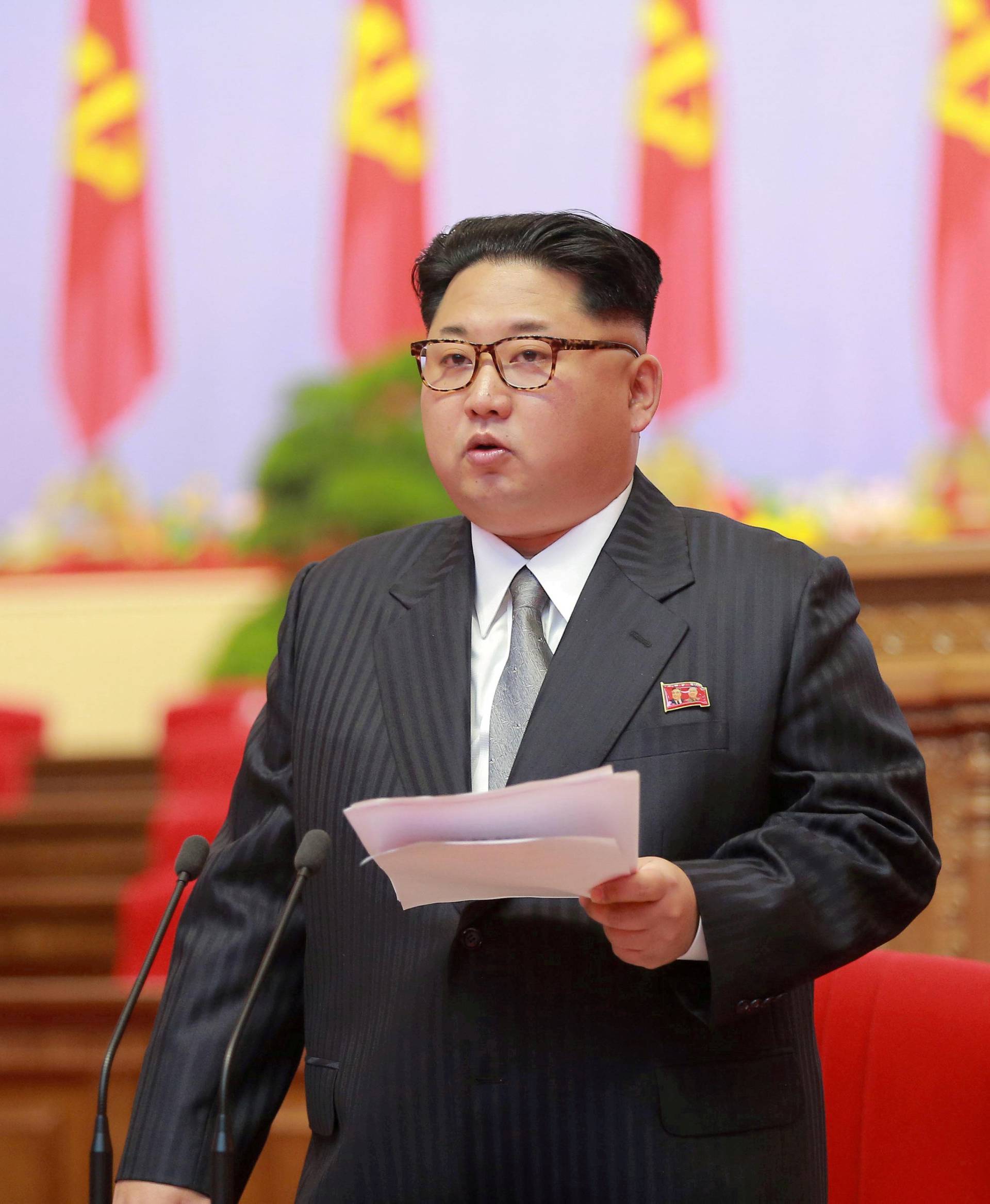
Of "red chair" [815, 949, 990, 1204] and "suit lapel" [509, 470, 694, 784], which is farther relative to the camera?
"red chair" [815, 949, 990, 1204]

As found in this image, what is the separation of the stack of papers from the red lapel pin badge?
246mm

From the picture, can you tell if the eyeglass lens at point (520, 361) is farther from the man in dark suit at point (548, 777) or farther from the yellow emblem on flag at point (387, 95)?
the yellow emblem on flag at point (387, 95)

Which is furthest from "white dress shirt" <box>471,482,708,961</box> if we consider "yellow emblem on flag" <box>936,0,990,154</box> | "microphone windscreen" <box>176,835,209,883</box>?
"yellow emblem on flag" <box>936,0,990,154</box>

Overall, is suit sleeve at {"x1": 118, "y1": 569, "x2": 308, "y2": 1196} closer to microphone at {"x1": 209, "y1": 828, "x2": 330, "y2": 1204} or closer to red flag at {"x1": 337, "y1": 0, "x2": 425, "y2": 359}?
microphone at {"x1": 209, "y1": 828, "x2": 330, "y2": 1204}

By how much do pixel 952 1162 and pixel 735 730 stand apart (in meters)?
0.52

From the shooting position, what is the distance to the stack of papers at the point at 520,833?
2.77 ft

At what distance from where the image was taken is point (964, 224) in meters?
5.79

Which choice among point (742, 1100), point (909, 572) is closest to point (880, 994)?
point (742, 1100)

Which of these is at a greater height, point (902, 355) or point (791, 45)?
point (791, 45)

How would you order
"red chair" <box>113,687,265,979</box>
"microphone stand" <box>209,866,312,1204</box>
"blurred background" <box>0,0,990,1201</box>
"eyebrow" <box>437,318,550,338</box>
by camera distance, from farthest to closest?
"blurred background" <box>0,0,990,1201</box> < "red chair" <box>113,687,265,979</box> < "eyebrow" <box>437,318,550,338</box> < "microphone stand" <box>209,866,312,1204</box>

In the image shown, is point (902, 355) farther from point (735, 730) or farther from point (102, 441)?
point (735, 730)

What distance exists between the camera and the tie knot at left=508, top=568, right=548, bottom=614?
48.6 inches

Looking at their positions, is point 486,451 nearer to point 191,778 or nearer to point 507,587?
point 507,587

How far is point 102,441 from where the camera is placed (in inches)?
268
